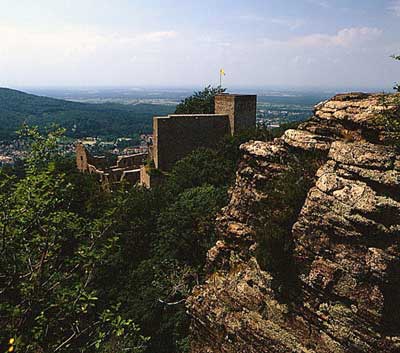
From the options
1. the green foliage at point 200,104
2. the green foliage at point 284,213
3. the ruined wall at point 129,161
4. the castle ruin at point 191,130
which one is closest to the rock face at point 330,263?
the green foliage at point 284,213

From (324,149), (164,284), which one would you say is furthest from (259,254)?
(164,284)

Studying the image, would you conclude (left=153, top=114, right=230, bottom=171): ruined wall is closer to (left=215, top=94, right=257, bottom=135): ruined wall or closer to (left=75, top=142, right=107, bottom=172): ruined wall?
(left=215, top=94, right=257, bottom=135): ruined wall

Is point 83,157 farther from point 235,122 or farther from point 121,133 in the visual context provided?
point 121,133

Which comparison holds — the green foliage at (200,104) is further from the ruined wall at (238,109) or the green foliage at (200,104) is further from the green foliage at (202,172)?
the green foliage at (202,172)

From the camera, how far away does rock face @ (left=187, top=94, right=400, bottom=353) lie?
21.5 feet

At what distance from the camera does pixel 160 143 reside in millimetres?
22500

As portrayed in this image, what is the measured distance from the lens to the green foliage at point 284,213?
26.1 ft

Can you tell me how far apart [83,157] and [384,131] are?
77.9ft

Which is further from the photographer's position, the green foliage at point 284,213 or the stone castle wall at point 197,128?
the stone castle wall at point 197,128

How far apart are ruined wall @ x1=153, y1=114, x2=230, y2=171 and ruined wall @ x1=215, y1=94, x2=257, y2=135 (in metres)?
0.45

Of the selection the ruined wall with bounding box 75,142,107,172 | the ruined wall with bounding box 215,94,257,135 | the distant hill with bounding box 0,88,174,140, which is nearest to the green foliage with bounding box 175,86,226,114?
the ruined wall with bounding box 215,94,257,135

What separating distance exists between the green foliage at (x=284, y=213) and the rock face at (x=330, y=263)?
216 mm

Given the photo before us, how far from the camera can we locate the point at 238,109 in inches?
920

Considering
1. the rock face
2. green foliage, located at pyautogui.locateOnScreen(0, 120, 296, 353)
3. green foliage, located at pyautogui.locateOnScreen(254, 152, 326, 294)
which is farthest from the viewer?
green foliage, located at pyautogui.locateOnScreen(254, 152, 326, 294)
